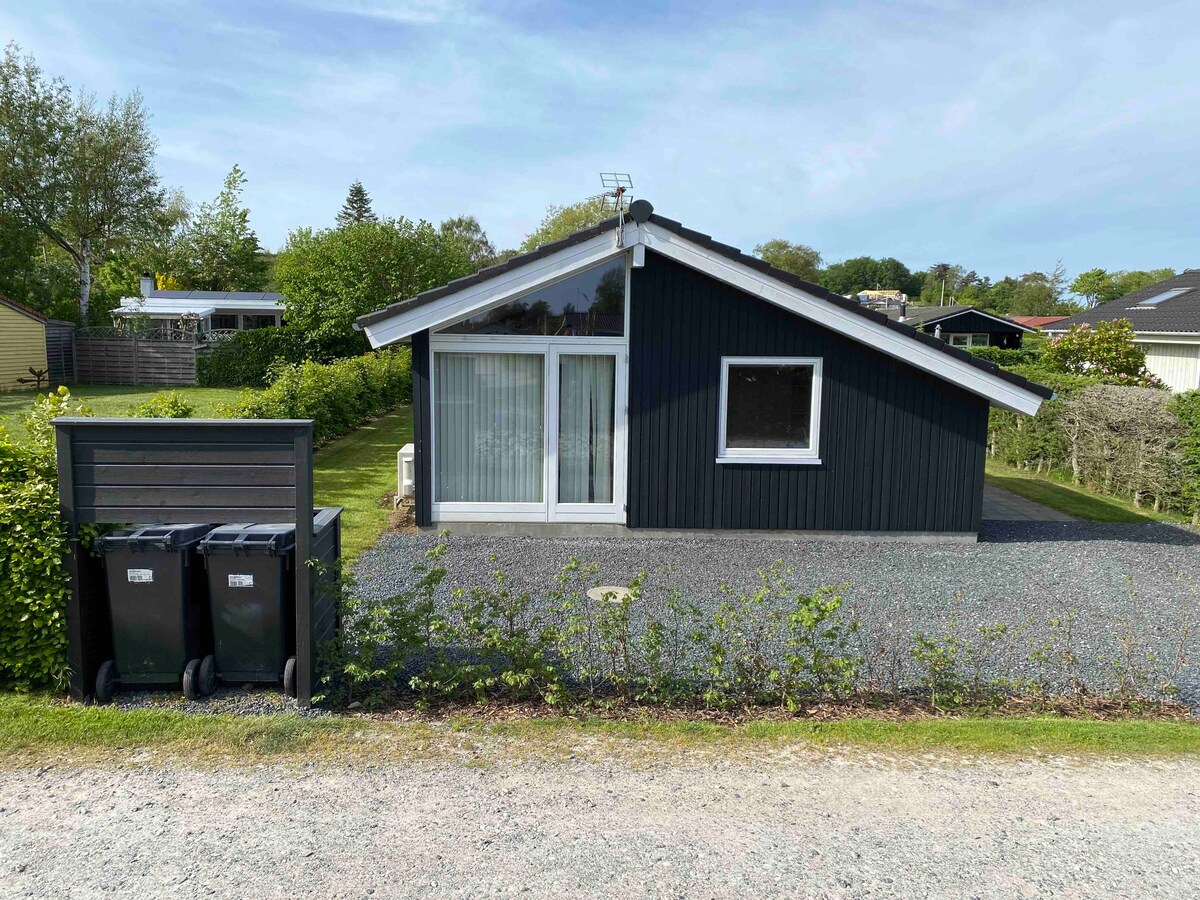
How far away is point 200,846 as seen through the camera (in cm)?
386

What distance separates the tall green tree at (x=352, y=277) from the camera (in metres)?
28.3

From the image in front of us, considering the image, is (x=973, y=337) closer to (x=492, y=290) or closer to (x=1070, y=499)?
(x=1070, y=499)

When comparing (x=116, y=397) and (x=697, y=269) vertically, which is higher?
(x=697, y=269)

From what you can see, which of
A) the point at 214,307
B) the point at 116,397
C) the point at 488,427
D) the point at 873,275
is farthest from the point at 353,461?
the point at 873,275

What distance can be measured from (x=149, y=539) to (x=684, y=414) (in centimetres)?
616

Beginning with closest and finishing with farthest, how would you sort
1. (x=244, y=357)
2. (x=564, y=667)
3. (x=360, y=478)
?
(x=564, y=667), (x=360, y=478), (x=244, y=357)

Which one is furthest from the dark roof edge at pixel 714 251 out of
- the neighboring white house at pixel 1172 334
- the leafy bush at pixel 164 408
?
the neighboring white house at pixel 1172 334

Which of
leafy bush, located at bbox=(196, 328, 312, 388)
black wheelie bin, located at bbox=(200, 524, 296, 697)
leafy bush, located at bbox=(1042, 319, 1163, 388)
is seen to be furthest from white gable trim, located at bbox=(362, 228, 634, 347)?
leafy bush, located at bbox=(196, 328, 312, 388)

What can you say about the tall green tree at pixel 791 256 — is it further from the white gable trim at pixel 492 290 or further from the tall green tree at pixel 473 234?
the white gable trim at pixel 492 290

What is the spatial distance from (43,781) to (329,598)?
1.79 meters

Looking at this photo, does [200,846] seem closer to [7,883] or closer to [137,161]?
[7,883]

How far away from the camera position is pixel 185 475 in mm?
5160

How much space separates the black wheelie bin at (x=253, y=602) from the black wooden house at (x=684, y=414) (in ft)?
15.6

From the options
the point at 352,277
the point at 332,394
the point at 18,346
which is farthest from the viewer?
the point at 352,277
